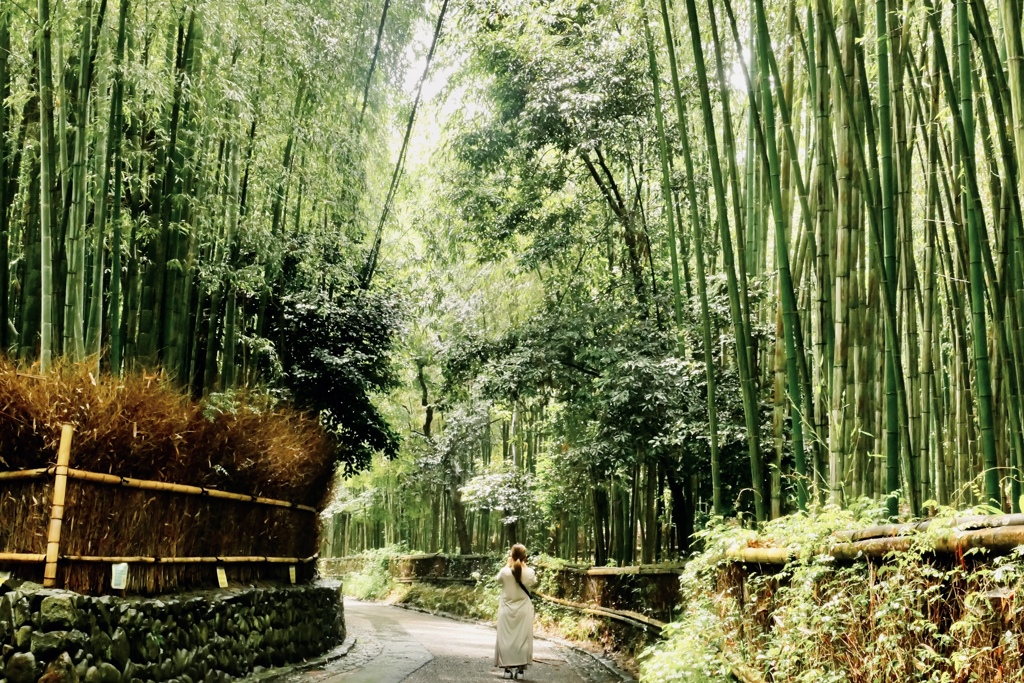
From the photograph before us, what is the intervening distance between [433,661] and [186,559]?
7.33ft

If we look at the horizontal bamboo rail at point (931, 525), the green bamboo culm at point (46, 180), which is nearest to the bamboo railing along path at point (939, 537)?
the horizontal bamboo rail at point (931, 525)

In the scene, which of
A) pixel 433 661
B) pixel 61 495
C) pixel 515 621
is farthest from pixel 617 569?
pixel 61 495

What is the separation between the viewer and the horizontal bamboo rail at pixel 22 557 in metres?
4.38

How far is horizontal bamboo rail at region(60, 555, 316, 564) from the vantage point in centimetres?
461

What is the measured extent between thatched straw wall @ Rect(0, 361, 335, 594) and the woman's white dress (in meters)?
1.97

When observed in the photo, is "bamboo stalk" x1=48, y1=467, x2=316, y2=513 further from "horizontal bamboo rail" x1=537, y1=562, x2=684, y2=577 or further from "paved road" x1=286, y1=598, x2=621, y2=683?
"horizontal bamboo rail" x1=537, y1=562, x2=684, y2=577

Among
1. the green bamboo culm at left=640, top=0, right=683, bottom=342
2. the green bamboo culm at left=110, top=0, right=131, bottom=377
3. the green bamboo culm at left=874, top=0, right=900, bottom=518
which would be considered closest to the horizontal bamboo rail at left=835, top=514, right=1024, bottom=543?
the green bamboo culm at left=874, top=0, right=900, bottom=518

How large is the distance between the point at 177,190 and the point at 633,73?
4.19 m

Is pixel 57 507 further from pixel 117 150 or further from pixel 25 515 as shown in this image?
pixel 117 150

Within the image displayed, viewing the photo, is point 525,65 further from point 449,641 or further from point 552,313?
point 449,641

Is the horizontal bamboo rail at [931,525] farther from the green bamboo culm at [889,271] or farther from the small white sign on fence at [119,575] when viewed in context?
the small white sign on fence at [119,575]

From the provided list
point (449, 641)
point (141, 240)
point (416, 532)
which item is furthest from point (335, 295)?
point (416, 532)

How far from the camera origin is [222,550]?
624cm

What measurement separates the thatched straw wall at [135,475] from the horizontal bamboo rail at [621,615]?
123 inches
